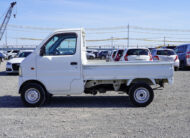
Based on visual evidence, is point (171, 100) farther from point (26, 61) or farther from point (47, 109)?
point (26, 61)

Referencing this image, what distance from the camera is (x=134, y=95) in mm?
7293

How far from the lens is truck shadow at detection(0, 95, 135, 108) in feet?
25.0

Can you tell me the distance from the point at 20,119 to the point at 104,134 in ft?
7.49

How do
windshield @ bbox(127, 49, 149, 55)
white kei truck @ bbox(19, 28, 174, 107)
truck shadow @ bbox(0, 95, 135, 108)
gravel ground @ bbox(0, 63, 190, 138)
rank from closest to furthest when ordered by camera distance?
1. gravel ground @ bbox(0, 63, 190, 138)
2. white kei truck @ bbox(19, 28, 174, 107)
3. truck shadow @ bbox(0, 95, 135, 108)
4. windshield @ bbox(127, 49, 149, 55)

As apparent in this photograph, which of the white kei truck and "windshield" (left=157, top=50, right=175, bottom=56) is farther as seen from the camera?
"windshield" (left=157, top=50, right=175, bottom=56)

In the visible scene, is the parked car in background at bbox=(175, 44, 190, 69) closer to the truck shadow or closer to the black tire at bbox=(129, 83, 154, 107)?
the truck shadow

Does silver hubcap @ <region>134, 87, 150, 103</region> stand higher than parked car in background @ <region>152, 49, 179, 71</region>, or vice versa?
parked car in background @ <region>152, 49, 179, 71</region>

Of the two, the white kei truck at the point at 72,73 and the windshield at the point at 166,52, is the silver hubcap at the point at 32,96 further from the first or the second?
the windshield at the point at 166,52

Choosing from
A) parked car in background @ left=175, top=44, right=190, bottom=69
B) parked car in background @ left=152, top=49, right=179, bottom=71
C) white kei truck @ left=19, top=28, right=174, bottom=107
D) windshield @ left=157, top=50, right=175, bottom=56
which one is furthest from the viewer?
parked car in background @ left=175, top=44, right=190, bottom=69

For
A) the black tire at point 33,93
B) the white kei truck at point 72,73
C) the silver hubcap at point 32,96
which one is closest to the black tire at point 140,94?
the white kei truck at point 72,73

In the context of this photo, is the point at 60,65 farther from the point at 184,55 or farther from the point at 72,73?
the point at 184,55

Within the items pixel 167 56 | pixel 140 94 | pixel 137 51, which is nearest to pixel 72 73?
pixel 140 94

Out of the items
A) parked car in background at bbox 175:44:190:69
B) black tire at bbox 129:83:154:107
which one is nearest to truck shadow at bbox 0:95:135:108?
black tire at bbox 129:83:154:107

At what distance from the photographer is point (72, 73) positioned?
7230 mm
